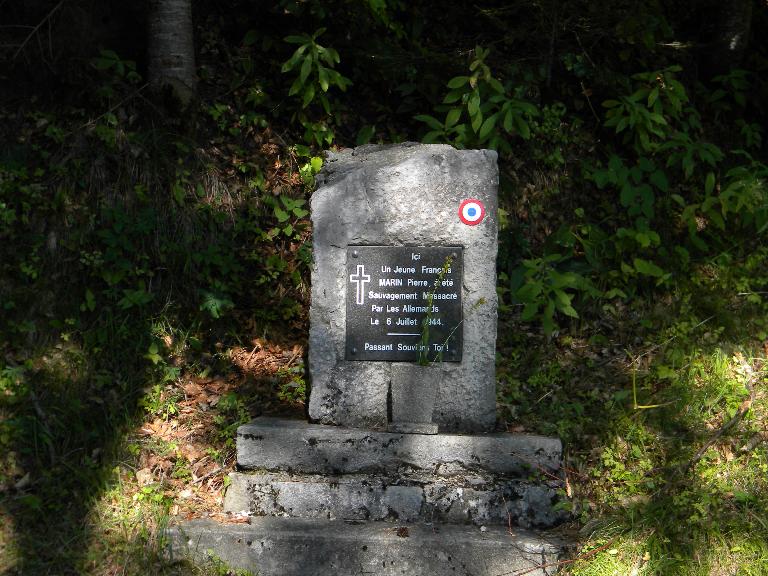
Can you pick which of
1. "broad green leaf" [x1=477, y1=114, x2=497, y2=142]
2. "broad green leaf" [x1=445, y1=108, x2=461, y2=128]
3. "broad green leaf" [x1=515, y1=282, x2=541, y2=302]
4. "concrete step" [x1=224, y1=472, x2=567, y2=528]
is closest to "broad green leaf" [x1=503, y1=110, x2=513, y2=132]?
"broad green leaf" [x1=477, y1=114, x2=497, y2=142]

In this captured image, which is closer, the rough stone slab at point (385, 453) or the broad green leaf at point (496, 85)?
the rough stone slab at point (385, 453)

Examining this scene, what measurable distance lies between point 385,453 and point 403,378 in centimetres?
42

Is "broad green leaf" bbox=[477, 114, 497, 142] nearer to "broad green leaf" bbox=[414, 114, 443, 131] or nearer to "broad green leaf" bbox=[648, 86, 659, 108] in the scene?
"broad green leaf" bbox=[414, 114, 443, 131]

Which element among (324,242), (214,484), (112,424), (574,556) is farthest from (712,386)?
(112,424)

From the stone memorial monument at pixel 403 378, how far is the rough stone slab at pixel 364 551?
0.70 ft

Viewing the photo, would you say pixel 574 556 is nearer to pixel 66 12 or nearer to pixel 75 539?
pixel 75 539

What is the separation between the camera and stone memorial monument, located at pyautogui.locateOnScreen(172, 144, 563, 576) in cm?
420

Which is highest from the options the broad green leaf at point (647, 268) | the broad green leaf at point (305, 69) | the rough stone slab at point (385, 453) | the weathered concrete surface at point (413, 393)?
the broad green leaf at point (305, 69)

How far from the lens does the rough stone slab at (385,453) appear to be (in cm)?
426

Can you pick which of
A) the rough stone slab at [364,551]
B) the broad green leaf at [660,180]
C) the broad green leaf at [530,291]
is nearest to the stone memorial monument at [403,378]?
the rough stone slab at [364,551]

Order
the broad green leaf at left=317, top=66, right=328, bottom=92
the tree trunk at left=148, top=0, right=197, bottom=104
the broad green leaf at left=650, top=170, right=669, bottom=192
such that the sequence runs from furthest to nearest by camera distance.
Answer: the broad green leaf at left=650, top=170, right=669, bottom=192 → the broad green leaf at left=317, top=66, right=328, bottom=92 → the tree trunk at left=148, top=0, right=197, bottom=104

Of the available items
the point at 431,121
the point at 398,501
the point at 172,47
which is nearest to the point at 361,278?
the point at 398,501

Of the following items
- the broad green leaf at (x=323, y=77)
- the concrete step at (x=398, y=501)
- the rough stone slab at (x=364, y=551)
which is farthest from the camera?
the broad green leaf at (x=323, y=77)

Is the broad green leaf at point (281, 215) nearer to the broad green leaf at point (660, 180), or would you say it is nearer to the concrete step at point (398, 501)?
the concrete step at point (398, 501)
